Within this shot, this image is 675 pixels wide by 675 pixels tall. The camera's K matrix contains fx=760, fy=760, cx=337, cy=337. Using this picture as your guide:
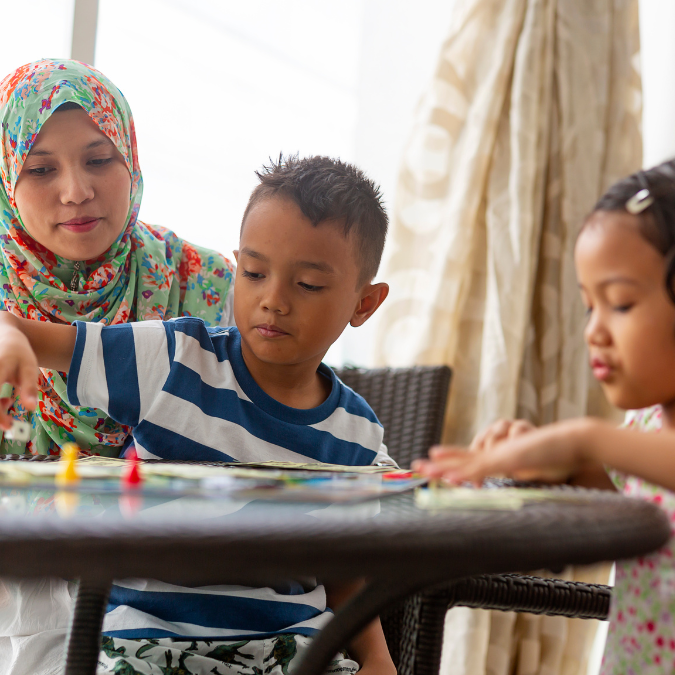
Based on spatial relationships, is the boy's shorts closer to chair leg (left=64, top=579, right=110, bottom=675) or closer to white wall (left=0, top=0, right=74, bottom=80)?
chair leg (left=64, top=579, right=110, bottom=675)

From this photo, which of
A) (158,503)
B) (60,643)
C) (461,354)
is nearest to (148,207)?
(461,354)

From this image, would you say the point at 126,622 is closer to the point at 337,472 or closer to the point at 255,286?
the point at 337,472

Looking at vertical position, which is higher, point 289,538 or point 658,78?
point 658,78

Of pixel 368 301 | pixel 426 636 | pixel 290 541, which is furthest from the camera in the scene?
pixel 368 301

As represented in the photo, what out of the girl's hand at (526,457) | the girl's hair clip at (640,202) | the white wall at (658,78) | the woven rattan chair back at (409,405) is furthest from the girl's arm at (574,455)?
the white wall at (658,78)

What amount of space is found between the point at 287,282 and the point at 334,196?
0.56ft

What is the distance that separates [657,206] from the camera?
759 millimetres

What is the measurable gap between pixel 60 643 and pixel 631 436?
0.80 m

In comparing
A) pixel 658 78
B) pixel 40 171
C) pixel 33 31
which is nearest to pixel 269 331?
pixel 40 171

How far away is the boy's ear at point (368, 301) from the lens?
51.8 inches

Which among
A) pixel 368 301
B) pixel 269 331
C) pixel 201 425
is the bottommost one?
pixel 201 425

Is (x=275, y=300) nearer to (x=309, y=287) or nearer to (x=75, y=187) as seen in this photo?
(x=309, y=287)

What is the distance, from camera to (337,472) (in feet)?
2.80

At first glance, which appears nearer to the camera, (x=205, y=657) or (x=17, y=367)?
(x=17, y=367)
